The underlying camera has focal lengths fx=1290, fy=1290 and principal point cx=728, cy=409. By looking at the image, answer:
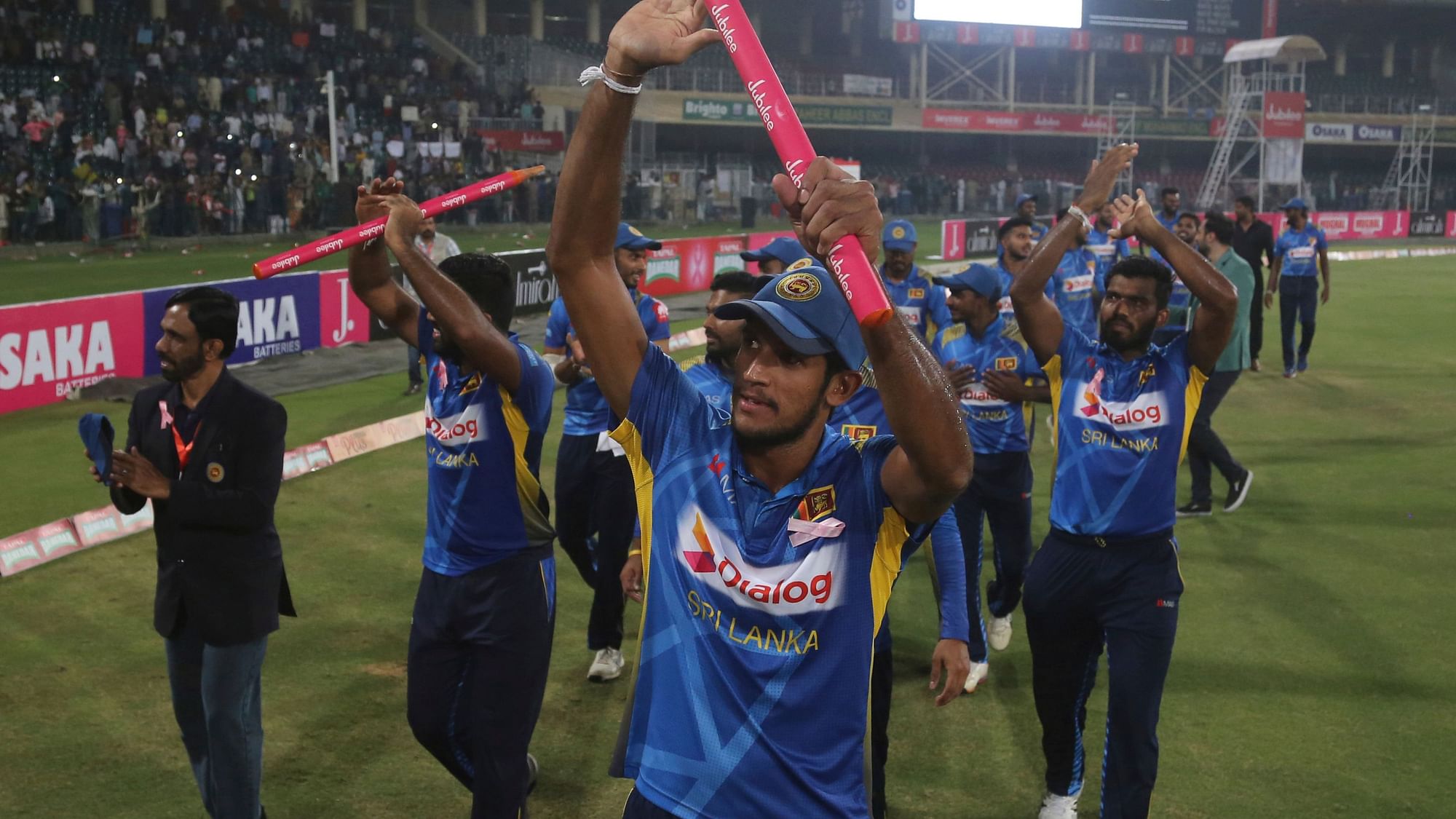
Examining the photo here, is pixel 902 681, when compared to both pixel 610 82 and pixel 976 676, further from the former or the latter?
pixel 610 82

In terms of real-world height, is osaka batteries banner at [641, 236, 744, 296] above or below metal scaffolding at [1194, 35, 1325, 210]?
below

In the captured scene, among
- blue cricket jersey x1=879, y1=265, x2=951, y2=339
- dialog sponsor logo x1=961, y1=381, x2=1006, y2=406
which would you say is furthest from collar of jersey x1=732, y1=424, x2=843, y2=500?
blue cricket jersey x1=879, y1=265, x2=951, y2=339

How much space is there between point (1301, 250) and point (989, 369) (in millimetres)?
12695

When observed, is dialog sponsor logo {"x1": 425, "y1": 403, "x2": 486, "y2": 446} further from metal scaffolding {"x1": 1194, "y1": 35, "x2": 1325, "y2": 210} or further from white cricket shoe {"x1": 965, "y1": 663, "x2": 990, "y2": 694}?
metal scaffolding {"x1": 1194, "y1": 35, "x2": 1325, "y2": 210}

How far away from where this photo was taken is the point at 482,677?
16.4 feet

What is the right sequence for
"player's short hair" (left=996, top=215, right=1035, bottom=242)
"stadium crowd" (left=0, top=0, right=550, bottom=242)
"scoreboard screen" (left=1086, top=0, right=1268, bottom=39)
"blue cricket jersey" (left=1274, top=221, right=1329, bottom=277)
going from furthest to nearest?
"scoreboard screen" (left=1086, top=0, right=1268, bottom=39) < "stadium crowd" (left=0, top=0, right=550, bottom=242) < "blue cricket jersey" (left=1274, top=221, right=1329, bottom=277) < "player's short hair" (left=996, top=215, right=1035, bottom=242)

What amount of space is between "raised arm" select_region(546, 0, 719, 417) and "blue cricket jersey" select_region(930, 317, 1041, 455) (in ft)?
15.1

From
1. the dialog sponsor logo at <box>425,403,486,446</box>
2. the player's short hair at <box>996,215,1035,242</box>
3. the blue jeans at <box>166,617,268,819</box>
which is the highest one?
the player's short hair at <box>996,215,1035,242</box>

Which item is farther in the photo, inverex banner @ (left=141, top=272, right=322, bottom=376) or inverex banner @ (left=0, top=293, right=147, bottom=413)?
inverex banner @ (left=141, top=272, right=322, bottom=376)

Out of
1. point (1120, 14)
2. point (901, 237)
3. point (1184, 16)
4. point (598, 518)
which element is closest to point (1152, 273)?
point (598, 518)

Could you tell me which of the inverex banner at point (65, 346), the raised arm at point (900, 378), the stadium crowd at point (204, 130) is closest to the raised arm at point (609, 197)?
the raised arm at point (900, 378)

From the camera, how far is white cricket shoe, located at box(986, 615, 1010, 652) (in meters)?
8.26

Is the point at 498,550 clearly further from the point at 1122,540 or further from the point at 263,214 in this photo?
the point at 263,214

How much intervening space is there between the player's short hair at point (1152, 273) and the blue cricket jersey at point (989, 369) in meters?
1.84
